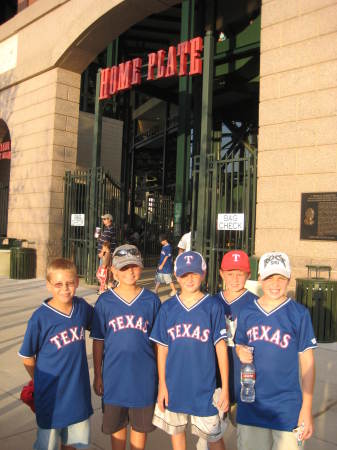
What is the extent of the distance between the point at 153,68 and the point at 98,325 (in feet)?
34.5

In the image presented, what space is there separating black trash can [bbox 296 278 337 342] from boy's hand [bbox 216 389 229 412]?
4.22m

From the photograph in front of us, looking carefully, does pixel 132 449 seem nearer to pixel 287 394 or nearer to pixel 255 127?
pixel 287 394

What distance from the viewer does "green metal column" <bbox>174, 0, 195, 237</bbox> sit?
52.8 ft

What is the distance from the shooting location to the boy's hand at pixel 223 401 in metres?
2.43

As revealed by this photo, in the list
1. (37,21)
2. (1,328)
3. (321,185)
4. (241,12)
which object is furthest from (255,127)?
(1,328)

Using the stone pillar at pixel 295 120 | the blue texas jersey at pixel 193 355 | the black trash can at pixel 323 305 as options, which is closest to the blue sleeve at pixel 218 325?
the blue texas jersey at pixel 193 355

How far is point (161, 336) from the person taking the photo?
8.43ft

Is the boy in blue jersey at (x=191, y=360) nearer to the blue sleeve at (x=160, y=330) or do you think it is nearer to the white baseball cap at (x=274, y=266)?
the blue sleeve at (x=160, y=330)

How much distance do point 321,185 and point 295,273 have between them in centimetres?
151

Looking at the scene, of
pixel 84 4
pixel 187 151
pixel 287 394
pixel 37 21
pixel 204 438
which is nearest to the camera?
pixel 287 394

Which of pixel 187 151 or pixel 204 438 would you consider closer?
pixel 204 438

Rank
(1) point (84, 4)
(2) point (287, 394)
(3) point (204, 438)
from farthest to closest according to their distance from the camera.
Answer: (1) point (84, 4) < (3) point (204, 438) < (2) point (287, 394)

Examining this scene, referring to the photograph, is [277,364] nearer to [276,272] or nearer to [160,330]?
[276,272]

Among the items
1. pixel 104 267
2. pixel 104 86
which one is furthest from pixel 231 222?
pixel 104 86
